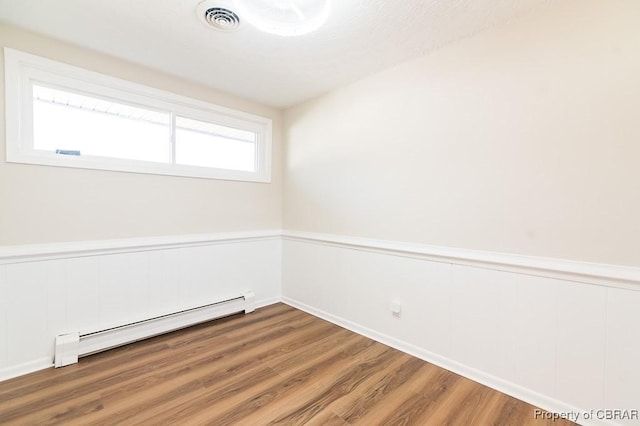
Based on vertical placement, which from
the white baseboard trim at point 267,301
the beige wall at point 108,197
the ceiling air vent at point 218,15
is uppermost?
the ceiling air vent at point 218,15

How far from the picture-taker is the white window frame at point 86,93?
1.93 meters

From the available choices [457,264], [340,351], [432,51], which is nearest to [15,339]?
[340,351]

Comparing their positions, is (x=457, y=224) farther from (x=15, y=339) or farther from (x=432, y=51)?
(x=15, y=339)

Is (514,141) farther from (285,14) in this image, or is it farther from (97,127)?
(97,127)

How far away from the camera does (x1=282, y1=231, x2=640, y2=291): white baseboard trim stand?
1.46 meters

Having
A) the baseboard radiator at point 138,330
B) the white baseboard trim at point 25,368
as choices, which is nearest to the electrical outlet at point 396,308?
the baseboard radiator at point 138,330

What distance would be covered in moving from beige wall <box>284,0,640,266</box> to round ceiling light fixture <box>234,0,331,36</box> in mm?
1013

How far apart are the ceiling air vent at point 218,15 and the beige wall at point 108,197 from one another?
105 cm

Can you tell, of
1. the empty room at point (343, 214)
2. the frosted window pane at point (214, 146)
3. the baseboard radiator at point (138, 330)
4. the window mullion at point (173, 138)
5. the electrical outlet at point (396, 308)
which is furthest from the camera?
the frosted window pane at point (214, 146)

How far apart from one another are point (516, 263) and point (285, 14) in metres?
2.05

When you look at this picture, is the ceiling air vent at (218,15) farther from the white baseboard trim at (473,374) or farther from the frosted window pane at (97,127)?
the white baseboard trim at (473,374)

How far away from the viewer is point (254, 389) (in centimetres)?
183

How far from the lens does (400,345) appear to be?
2.36 meters

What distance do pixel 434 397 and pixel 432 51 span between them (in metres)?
2.44
